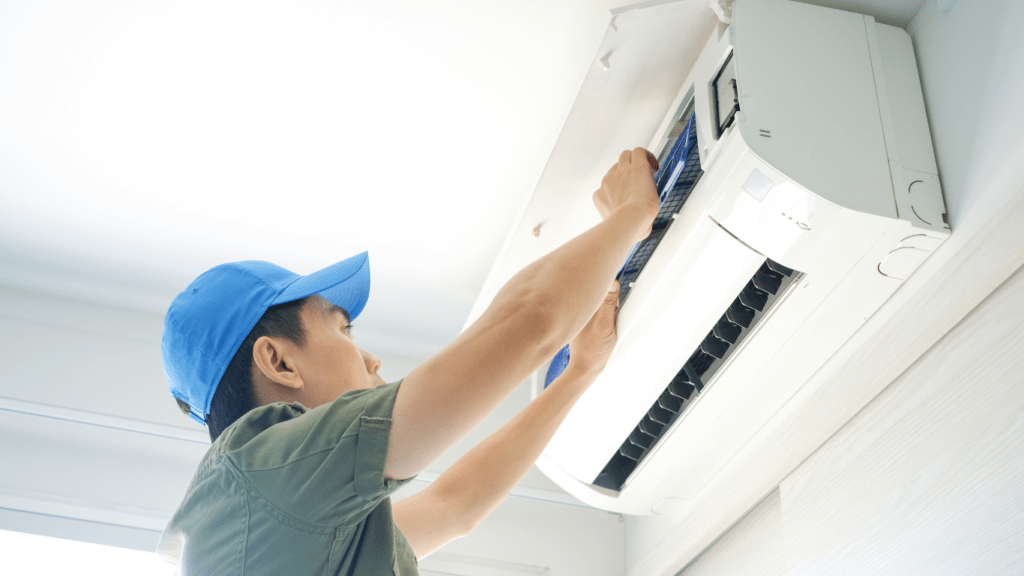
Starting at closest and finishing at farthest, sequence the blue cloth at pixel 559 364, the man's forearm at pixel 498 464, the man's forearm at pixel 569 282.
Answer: the man's forearm at pixel 569 282 → the man's forearm at pixel 498 464 → the blue cloth at pixel 559 364

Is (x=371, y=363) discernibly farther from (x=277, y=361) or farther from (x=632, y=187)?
(x=632, y=187)

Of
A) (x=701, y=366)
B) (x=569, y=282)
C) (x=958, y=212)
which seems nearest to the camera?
(x=569, y=282)

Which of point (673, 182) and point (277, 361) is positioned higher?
point (673, 182)

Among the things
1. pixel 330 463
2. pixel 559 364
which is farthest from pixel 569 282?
pixel 559 364

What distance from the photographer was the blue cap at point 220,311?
45.4 inches

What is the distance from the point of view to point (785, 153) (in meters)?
1.06

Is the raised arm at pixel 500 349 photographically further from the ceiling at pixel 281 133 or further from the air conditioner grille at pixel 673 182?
the ceiling at pixel 281 133

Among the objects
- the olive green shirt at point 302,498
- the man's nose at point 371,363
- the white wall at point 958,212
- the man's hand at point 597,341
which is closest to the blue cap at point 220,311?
the man's nose at point 371,363

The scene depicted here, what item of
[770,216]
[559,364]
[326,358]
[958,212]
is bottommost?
[559,364]

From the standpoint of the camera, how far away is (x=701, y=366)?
1434 mm

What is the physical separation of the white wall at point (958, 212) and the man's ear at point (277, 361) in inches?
33.9

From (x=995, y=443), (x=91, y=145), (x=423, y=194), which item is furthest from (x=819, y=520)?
(x=91, y=145)

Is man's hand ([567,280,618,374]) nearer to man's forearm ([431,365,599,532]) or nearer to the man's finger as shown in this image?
man's forearm ([431,365,599,532])

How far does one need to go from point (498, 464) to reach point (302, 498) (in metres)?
0.61
